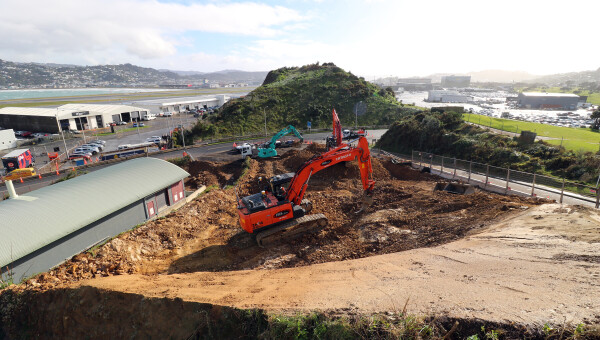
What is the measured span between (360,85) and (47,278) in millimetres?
69833

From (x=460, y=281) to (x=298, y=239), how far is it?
354 inches

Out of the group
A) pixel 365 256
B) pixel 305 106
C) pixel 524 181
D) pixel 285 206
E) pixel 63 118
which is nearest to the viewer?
pixel 365 256

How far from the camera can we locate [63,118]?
58.6 meters

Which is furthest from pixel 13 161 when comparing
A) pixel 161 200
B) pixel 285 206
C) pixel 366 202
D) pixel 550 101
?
pixel 550 101

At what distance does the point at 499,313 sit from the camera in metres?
6.81

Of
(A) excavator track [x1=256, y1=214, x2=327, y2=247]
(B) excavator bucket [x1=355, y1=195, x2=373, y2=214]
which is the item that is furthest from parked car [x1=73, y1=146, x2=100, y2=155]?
(B) excavator bucket [x1=355, y1=195, x2=373, y2=214]

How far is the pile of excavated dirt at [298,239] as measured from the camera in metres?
13.9

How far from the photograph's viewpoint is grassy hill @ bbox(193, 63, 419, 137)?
194 feet

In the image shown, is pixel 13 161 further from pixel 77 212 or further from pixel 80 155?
pixel 77 212

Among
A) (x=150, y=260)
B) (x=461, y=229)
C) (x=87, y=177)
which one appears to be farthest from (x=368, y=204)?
(x=87, y=177)

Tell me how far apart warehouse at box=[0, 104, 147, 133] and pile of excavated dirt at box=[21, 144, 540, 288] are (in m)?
58.0

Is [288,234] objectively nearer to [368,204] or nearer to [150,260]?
[368,204]

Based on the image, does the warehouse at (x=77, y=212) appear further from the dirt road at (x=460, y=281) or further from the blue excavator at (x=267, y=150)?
the blue excavator at (x=267, y=150)

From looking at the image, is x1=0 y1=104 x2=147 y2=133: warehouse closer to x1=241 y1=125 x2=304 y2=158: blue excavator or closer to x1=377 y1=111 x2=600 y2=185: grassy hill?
x1=241 y1=125 x2=304 y2=158: blue excavator
